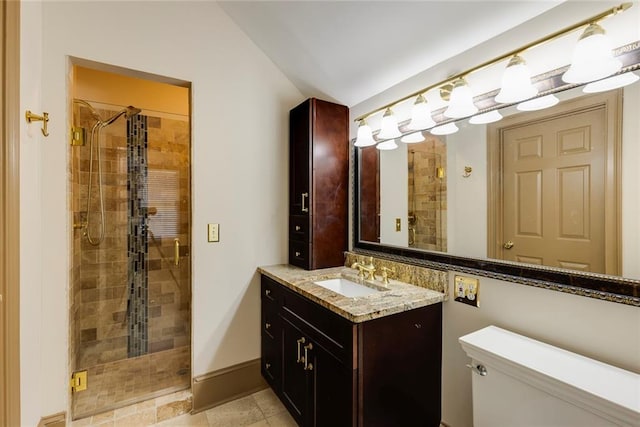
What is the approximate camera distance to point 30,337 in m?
1.38

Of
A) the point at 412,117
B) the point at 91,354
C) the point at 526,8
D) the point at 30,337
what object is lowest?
the point at 91,354

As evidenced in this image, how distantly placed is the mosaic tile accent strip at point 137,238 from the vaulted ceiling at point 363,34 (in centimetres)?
141

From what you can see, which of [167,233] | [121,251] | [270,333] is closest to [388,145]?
[270,333]

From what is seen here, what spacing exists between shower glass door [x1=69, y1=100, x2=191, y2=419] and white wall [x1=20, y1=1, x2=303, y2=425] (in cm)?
53

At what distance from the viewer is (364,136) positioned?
6.41 ft

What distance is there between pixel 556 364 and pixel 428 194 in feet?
3.11

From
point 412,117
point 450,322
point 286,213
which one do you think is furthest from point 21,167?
point 450,322

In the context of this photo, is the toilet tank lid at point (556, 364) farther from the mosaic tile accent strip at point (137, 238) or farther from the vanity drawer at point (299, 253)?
the mosaic tile accent strip at point (137, 238)

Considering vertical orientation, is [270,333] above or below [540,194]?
below

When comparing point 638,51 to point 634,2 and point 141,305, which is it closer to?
point 634,2

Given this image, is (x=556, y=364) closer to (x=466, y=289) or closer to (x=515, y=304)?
(x=515, y=304)

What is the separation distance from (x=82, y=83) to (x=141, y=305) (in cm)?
200

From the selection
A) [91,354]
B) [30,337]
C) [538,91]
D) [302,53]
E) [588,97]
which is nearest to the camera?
[588,97]

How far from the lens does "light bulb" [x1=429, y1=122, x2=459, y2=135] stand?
59.5 inches
